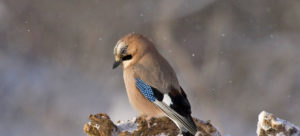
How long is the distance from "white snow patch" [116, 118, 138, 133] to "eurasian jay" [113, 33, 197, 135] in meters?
0.14

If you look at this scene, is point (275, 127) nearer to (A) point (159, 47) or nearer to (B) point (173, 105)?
(B) point (173, 105)

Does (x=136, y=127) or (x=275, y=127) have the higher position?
(x=136, y=127)

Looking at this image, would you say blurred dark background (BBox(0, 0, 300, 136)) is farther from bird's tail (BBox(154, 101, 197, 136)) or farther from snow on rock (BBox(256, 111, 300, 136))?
snow on rock (BBox(256, 111, 300, 136))

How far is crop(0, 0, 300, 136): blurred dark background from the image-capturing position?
884 cm

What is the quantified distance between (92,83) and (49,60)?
882mm

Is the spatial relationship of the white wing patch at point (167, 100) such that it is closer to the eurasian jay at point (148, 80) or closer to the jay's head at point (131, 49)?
the eurasian jay at point (148, 80)

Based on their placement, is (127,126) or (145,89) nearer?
(127,126)

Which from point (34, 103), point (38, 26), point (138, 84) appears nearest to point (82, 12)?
point (38, 26)

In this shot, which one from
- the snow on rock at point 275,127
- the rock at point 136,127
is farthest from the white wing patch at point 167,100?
the snow on rock at point 275,127

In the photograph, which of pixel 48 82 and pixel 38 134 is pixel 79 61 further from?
pixel 38 134

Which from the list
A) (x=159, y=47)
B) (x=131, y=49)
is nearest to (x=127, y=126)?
(x=131, y=49)

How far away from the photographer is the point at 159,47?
8.73m

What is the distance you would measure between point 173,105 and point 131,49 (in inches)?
19.9

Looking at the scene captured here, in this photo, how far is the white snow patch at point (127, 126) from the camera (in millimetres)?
3287
